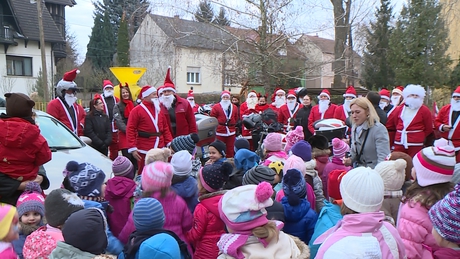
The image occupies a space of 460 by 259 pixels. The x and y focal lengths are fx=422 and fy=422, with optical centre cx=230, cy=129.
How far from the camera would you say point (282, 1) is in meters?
15.9

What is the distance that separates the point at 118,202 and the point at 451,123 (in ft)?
22.0

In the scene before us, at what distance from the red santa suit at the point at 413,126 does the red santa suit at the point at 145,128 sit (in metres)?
4.31

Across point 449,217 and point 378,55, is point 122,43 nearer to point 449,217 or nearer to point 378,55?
point 378,55

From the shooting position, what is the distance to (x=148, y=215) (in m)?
2.81

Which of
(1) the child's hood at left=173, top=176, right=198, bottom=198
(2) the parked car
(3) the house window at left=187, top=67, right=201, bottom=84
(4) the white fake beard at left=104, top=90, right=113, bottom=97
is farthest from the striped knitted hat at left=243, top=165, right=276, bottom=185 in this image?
(3) the house window at left=187, top=67, right=201, bottom=84

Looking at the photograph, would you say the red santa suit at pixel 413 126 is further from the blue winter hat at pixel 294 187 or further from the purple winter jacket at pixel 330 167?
the blue winter hat at pixel 294 187

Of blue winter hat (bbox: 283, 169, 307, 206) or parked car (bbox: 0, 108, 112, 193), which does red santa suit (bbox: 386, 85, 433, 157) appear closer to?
blue winter hat (bbox: 283, 169, 307, 206)

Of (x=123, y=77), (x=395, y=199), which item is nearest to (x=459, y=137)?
(x=395, y=199)

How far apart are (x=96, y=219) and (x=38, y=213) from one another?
1153 millimetres

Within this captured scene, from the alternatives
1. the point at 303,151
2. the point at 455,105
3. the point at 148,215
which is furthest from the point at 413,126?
the point at 148,215

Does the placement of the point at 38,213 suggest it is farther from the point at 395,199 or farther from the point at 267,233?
the point at 395,199

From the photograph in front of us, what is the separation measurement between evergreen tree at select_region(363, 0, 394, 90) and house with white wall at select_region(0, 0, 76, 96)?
2241cm

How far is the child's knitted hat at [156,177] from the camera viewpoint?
3.50 m

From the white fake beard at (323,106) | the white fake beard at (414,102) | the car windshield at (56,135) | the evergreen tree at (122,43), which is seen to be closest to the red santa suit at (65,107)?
the car windshield at (56,135)
